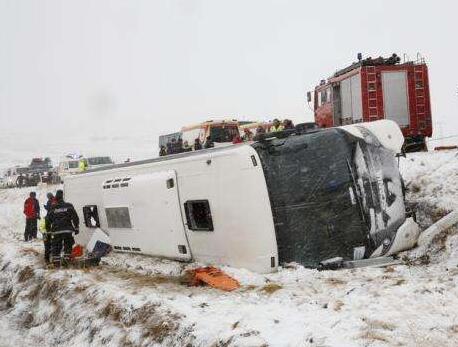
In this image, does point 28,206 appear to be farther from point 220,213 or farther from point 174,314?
point 174,314

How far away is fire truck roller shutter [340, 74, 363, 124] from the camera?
16.8 metres

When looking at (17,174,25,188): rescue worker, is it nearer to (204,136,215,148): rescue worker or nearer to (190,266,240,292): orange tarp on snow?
(204,136,215,148): rescue worker

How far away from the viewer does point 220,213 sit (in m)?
7.91

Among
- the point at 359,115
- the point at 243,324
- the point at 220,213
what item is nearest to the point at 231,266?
the point at 220,213

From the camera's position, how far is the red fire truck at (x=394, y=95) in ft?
54.1

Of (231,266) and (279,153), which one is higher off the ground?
(279,153)

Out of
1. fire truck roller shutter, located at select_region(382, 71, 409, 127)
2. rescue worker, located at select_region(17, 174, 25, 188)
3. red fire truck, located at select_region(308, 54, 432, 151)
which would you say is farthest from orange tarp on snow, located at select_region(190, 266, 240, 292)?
rescue worker, located at select_region(17, 174, 25, 188)

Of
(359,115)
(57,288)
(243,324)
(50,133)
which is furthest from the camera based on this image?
(50,133)

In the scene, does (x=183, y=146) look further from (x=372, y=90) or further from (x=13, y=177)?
(x=13, y=177)

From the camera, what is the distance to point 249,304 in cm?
619

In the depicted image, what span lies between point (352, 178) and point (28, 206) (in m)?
12.6

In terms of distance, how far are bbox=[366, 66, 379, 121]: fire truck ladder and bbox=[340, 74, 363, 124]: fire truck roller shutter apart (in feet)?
0.97

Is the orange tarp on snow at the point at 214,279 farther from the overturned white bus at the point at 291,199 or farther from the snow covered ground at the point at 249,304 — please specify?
the overturned white bus at the point at 291,199

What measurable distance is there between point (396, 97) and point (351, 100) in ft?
4.70
